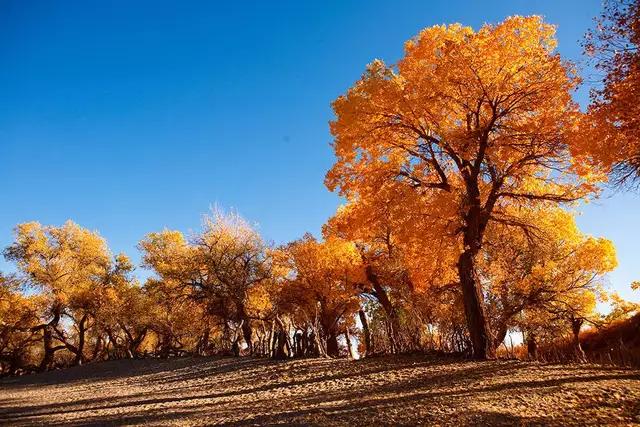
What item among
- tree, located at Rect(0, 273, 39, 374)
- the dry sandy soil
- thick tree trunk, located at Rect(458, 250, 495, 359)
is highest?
tree, located at Rect(0, 273, 39, 374)

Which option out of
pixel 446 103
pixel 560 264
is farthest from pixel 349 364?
pixel 560 264

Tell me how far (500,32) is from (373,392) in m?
9.74

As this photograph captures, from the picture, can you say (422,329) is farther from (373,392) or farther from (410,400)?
(410,400)

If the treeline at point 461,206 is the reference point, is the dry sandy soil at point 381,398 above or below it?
below

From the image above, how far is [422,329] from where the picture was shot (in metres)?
14.9

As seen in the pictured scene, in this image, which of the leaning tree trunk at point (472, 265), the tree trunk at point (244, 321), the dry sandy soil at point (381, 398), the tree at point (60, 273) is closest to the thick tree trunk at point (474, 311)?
the leaning tree trunk at point (472, 265)

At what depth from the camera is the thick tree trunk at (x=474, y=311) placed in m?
12.0

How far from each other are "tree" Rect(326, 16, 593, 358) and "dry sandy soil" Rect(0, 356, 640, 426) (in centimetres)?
310

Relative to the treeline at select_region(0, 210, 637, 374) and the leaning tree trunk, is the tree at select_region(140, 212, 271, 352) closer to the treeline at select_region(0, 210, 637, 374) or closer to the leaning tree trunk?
the treeline at select_region(0, 210, 637, 374)

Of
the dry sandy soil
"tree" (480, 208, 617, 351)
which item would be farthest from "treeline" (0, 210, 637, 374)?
the dry sandy soil

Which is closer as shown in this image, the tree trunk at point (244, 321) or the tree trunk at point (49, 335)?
the tree trunk at point (244, 321)

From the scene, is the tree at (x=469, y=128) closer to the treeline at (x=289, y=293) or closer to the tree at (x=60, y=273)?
the treeline at (x=289, y=293)

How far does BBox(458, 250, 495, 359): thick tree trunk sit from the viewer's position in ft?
39.2

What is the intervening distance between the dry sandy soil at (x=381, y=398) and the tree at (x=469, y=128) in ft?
10.2
